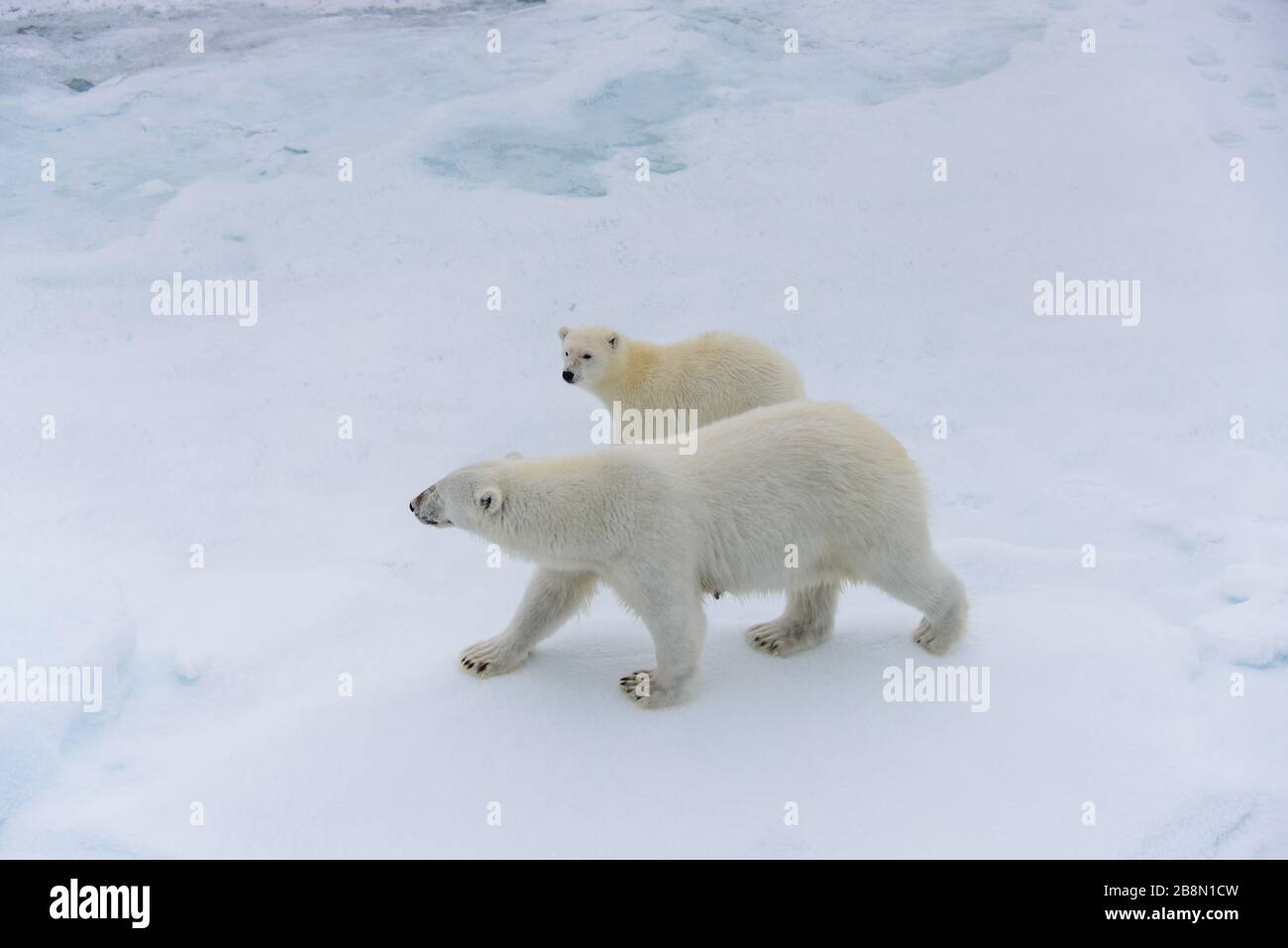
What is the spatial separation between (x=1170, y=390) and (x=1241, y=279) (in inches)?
51.7

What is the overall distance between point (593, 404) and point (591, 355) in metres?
0.94

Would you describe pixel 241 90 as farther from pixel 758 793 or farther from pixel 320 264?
pixel 758 793

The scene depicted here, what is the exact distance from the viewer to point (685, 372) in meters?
5.21

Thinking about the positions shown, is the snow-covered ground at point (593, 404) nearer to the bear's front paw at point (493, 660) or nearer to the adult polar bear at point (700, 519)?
the bear's front paw at point (493, 660)

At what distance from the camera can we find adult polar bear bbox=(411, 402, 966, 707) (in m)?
3.55

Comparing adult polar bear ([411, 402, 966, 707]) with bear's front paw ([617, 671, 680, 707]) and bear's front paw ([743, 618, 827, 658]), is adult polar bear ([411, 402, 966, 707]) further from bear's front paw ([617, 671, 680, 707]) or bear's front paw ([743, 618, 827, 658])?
bear's front paw ([743, 618, 827, 658])

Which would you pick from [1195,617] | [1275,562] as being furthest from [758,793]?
[1275,562]

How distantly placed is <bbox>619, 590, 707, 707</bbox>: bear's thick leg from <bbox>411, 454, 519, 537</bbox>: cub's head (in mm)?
529

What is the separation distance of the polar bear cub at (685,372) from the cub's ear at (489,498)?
1770mm

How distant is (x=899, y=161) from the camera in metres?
8.02

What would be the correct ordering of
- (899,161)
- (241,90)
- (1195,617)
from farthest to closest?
(241,90)
(899,161)
(1195,617)

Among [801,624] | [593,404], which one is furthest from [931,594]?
[593,404]

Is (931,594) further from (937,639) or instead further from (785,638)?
(785,638)

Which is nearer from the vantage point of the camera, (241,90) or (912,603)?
(912,603)
